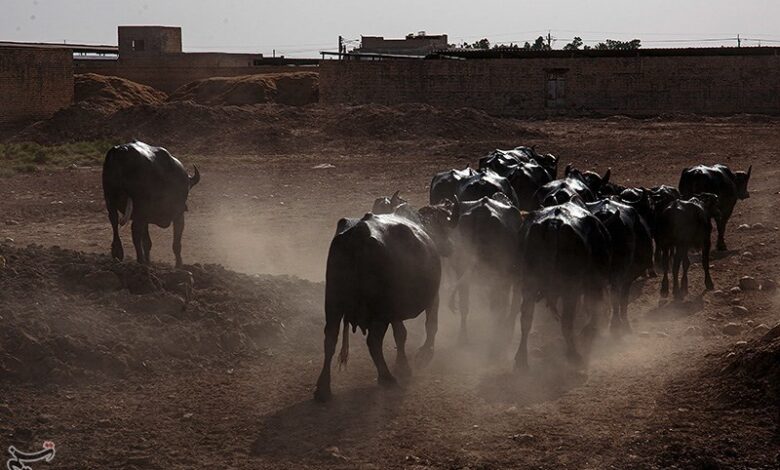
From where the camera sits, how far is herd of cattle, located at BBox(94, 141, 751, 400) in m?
9.29

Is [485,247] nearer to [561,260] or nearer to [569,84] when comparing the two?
[561,260]

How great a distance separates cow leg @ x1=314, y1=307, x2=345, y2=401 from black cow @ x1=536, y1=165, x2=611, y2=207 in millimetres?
3810

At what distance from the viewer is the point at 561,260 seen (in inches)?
408

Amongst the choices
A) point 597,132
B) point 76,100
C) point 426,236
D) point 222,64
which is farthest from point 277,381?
point 222,64

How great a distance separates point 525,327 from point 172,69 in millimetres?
50273

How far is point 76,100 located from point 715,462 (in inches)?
1737

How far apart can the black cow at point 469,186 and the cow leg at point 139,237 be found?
419 centimetres

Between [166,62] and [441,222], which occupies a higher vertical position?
[166,62]

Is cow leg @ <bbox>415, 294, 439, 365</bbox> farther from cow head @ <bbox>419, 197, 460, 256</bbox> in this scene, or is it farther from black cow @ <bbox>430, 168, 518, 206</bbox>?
black cow @ <bbox>430, 168, 518, 206</bbox>

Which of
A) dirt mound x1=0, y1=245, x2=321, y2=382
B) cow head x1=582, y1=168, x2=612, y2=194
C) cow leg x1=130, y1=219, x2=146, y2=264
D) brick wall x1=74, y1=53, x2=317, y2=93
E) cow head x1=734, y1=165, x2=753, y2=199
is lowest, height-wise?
dirt mound x1=0, y1=245, x2=321, y2=382

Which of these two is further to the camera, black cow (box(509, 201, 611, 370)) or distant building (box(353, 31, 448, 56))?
distant building (box(353, 31, 448, 56))

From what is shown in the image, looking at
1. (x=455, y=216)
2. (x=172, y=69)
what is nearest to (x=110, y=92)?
(x=172, y=69)

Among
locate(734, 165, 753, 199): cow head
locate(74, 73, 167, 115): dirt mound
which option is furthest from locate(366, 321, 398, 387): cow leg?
locate(74, 73, 167, 115): dirt mound

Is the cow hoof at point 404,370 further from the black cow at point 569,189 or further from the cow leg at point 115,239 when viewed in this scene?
the cow leg at point 115,239
